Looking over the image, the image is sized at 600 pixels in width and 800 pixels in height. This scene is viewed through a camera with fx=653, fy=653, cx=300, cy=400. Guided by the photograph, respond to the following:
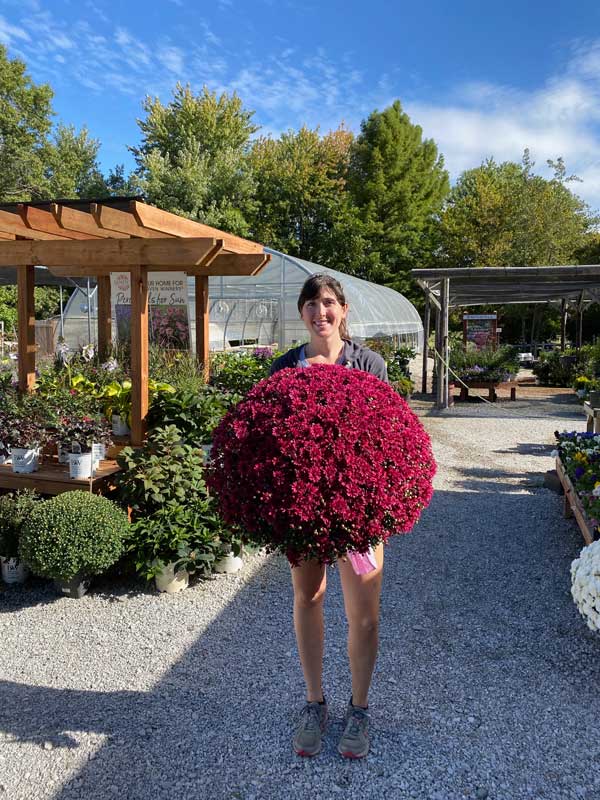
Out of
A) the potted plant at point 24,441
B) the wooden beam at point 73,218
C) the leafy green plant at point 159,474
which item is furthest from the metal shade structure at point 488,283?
the potted plant at point 24,441

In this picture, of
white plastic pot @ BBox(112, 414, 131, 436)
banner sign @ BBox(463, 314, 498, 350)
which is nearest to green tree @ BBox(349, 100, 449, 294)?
banner sign @ BBox(463, 314, 498, 350)

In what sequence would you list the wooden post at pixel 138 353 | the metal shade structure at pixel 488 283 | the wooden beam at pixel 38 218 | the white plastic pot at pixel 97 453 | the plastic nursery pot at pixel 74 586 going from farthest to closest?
the metal shade structure at pixel 488 283, the wooden beam at pixel 38 218, the wooden post at pixel 138 353, the white plastic pot at pixel 97 453, the plastic nursery pot at pixel 74 586

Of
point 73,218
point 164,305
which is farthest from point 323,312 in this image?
point 164,305

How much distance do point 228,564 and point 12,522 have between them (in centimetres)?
133

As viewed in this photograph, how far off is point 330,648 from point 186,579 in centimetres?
113

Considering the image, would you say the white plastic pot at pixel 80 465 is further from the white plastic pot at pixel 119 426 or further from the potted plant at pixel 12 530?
the white plastic pot at pixel 119 426

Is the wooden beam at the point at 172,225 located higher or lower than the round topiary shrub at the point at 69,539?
higher

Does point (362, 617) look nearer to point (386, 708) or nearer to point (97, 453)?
point (386, 708)

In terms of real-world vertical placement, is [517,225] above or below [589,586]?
above

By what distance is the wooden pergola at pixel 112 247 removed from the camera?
4.29 meters

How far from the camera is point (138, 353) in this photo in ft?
14.7

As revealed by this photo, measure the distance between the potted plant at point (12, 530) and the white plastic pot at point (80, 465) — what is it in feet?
0.92

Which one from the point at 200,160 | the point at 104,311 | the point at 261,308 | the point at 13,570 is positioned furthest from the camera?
the point at 200,160

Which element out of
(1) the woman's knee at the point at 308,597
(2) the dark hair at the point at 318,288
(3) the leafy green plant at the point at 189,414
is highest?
(2) the dark hair at the point at 318,288
